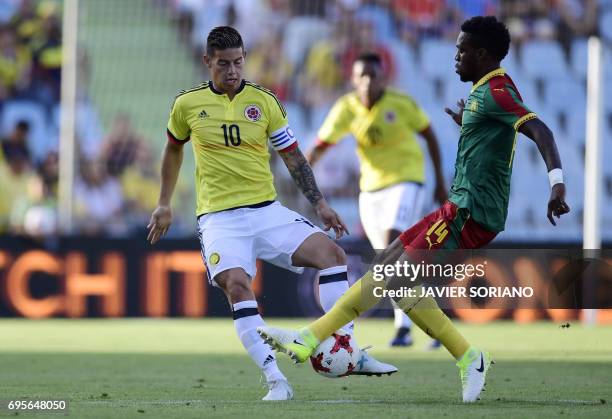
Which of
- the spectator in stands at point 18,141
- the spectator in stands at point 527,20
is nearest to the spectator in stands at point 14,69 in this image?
the spectator in stands at point 18,141

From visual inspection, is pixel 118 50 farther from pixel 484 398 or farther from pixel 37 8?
pixel 484 398

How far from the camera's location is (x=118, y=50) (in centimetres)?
2164

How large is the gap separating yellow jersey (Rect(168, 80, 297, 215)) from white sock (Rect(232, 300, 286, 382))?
2.27 feet

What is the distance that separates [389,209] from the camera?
469 inches

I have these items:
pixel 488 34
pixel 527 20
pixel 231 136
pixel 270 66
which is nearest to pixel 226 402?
pixel 231 136

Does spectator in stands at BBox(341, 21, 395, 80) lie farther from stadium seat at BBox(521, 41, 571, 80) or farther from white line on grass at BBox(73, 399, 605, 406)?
white line on grass at BBox(73, 399, 605, 406)

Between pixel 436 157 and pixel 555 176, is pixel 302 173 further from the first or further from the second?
pixel 436 157

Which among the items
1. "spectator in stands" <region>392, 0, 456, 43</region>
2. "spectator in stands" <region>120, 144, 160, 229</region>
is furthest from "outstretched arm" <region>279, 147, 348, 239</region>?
"spectator in stands" <region>392, 0, 456, 43</region>

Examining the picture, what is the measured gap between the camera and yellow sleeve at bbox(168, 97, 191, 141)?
774 cm

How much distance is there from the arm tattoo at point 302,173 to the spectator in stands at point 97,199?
11.0 m

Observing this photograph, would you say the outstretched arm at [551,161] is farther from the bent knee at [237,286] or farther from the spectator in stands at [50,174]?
the spectator in stands at [50,174]

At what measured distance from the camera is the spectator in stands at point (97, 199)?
61.4 ft

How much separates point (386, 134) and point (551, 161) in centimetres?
574

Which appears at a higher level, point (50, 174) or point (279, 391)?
point (50, 174)
